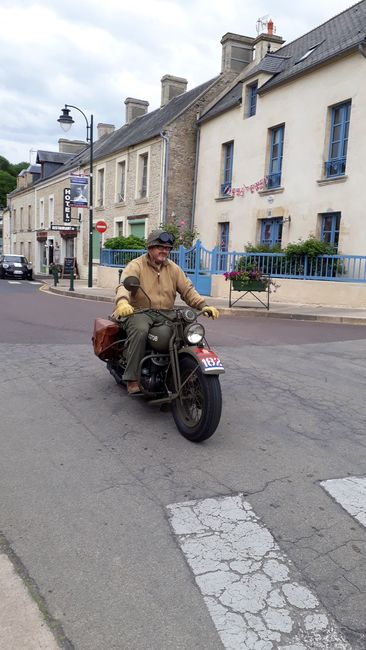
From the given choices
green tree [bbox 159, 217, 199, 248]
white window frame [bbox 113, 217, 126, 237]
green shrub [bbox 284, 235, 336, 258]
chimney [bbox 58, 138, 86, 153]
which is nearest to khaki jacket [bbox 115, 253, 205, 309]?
green shrub [bbox 284, 235, 336, 258]

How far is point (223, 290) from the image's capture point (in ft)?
56.4

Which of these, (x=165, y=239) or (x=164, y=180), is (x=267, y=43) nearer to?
(x=164, y=180)

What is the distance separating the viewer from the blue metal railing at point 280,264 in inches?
582

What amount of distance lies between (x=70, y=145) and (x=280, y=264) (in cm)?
3152

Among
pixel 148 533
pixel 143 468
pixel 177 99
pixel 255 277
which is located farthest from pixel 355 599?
pixel 177 99

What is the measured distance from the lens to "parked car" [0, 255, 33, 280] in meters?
29.6

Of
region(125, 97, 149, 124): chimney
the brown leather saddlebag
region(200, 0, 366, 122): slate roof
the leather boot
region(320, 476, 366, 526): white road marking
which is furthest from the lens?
region(125, 97, 149, 124): chimney

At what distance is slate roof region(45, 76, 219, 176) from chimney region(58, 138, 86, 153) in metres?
9.06

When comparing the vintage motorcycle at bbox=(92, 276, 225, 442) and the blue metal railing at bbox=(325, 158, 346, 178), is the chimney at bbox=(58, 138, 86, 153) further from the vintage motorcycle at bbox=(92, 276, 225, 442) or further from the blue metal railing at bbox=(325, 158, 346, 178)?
the vintage motorcycle at bbox=(92, 276, 225, 442)

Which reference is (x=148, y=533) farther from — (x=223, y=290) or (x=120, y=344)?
(x=223, y=290)

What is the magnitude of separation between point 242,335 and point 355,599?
293 inches

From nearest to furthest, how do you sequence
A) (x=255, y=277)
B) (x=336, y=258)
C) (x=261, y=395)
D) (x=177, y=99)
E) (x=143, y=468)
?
(x=143, y=468) → (x=261, y=395) → (x=255, y=277) → (x=336, y=258) → (x=177, y=99)

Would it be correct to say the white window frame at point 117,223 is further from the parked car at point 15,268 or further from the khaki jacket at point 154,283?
the khaki jacket at point 154,283

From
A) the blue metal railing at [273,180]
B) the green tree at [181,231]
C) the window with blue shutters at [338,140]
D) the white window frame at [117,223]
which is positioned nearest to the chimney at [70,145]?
the white window frame at [117,223]
